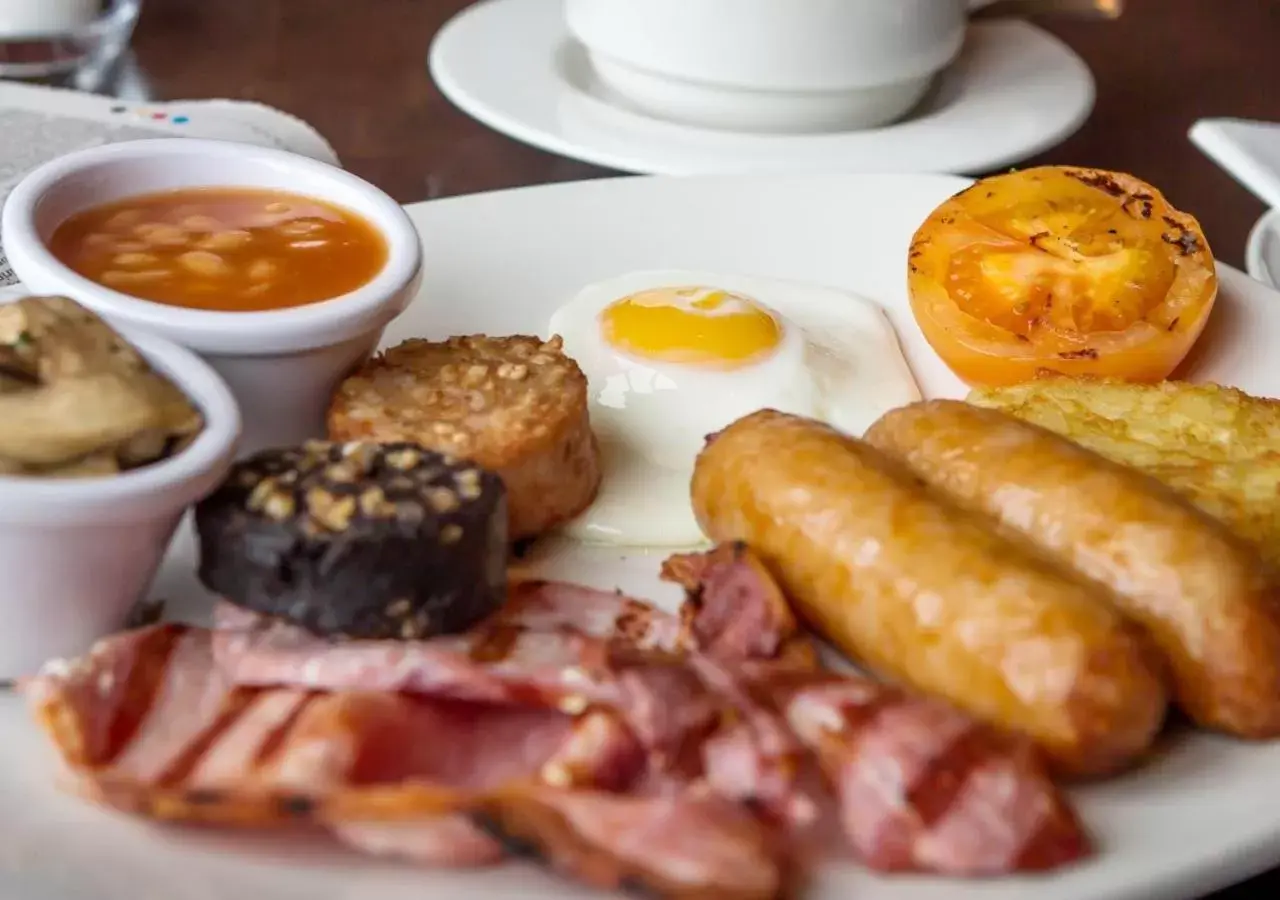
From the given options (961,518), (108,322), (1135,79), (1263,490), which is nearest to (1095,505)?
(961,518)

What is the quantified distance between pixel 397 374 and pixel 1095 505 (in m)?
0.76

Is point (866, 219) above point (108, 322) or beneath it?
beneath

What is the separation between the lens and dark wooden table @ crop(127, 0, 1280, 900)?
8.66 feet

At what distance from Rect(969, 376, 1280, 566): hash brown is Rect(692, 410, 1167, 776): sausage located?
273mm

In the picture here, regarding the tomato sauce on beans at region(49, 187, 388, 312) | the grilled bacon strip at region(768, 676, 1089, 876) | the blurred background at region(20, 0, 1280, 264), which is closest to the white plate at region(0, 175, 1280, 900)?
the grilled bacon strip at region(768, 676, 1089, 876)

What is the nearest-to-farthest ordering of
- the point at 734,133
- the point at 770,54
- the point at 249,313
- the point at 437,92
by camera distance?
the point at 249,313, the point at 770,54, the point at 734,133, the point at 437,92

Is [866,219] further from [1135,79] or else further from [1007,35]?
[1135,79]

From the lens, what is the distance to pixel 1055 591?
3.67 ft

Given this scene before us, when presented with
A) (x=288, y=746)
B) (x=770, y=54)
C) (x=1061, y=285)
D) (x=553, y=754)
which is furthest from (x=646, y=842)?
(x=770, y=54)

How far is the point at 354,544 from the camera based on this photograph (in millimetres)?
1134

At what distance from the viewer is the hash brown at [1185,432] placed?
4.39ft

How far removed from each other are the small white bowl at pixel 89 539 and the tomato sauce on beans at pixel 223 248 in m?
0.23

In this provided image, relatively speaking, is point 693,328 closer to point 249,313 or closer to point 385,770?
point 249,313

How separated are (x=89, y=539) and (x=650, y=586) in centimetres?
57
